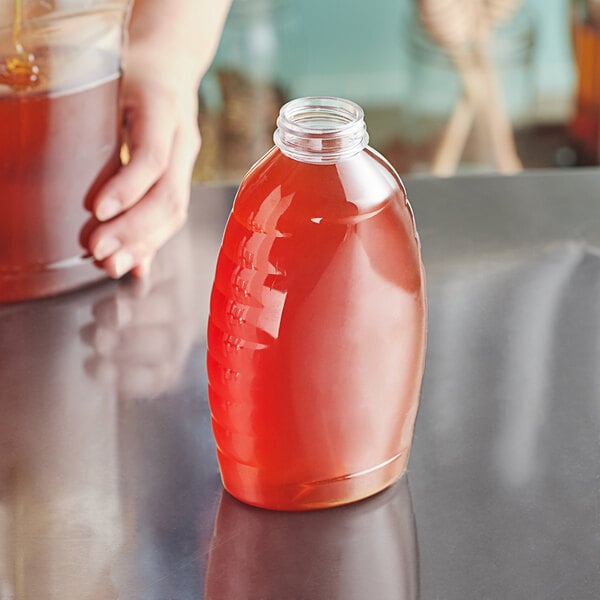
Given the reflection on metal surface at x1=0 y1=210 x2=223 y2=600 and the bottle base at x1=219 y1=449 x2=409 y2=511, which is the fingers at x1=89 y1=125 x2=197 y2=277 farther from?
the bottle base at x1=219 y1=449 x2=409 y2=511

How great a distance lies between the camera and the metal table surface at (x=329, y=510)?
61 cm

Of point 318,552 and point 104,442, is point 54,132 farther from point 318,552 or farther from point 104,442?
point 318,552

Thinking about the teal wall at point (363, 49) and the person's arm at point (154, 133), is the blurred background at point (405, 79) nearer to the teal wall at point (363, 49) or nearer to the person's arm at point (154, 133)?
the teal wall at point (363, 49)

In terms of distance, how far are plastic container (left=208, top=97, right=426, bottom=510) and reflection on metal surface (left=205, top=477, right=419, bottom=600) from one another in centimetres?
1

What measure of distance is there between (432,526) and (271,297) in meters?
0.16

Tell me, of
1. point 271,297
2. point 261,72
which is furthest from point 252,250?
Answer: point 261,72

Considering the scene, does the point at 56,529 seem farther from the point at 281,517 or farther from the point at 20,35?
the point at 20,35

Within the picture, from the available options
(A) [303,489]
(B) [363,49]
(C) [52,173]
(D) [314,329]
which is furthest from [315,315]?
(B) [363,49]

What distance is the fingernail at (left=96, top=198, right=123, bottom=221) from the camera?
86cm

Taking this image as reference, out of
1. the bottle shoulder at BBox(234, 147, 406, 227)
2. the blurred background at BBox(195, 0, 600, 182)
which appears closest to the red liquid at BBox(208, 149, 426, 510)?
the bottle shoulder at BBox(234, 147, 406, 227)

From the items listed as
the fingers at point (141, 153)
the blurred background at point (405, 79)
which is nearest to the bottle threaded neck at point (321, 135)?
the fingers at point (141, 153)

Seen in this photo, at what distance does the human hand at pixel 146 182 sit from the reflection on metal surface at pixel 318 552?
0.27 meters

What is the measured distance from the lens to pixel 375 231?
1.97 ft

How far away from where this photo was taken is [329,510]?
0.66m
